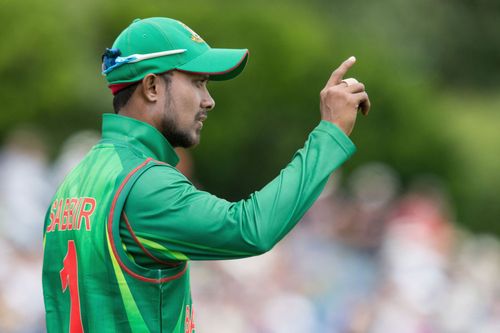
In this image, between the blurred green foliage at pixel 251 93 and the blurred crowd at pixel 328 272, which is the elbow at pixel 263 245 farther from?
the blurred green foliage at pixel 251 93

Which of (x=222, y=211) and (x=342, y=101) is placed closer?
(x=222, y=211)

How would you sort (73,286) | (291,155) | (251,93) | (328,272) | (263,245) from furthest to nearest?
(291,155)
(251,93)
(328,272)
(73,286)
(263,245)

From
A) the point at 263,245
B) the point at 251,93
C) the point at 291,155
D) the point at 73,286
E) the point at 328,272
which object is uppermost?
the point at 251,93

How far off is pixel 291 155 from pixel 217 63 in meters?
16.6

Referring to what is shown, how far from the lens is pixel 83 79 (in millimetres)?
20750

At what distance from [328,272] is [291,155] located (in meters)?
9.72

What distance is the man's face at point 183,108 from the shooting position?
4.24 m

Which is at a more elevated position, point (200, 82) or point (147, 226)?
point (200, 82)

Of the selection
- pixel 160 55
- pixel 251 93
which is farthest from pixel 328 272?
pixel 251 93

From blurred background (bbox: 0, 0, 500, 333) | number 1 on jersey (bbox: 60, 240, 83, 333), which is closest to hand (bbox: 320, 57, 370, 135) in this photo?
number 1 on jersey (bbox: 60, 240, 83, 333)

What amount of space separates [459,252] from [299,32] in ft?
29.6

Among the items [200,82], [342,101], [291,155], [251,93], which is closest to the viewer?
[342,101]

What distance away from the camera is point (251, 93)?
2047 centimetres

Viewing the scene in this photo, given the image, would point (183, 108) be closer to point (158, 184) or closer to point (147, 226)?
point (158, 184)
